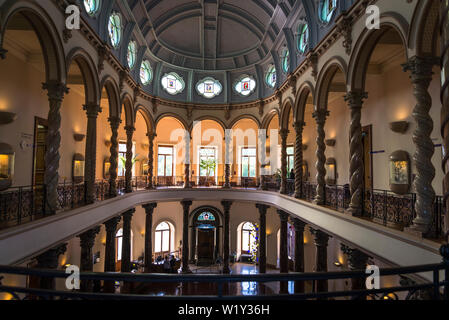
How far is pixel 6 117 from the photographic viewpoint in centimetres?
819

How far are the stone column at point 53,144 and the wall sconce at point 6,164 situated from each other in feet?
6.23

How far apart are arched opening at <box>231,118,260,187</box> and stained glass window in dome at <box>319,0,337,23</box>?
11198 millimetres

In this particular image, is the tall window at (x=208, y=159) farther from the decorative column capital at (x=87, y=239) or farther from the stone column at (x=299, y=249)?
the decorative column capital at (x=87, y=239)

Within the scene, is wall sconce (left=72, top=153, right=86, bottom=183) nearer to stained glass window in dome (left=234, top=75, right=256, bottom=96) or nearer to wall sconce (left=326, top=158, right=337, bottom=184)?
stained glass window in dome (left=234, top=75, right=256, bottom=96)

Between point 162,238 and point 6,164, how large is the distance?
12.8 metres

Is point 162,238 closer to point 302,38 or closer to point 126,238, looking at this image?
point 126,238

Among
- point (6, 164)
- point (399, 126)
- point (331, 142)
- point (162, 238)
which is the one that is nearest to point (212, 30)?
point (331, 142)

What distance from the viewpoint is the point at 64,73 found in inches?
290

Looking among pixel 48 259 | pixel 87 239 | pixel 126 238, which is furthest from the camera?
pixel 126 238

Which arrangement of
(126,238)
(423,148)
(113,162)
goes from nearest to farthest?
1. (423,148)
2. (113,162)
3. (126,238)

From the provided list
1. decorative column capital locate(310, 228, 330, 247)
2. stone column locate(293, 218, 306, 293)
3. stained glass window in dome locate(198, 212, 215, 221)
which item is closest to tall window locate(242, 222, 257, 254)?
stained glass window in dome locate(198, 212, 215, 221)

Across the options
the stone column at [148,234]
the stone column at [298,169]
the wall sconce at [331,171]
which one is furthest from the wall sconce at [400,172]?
the stone column at [148,234]
